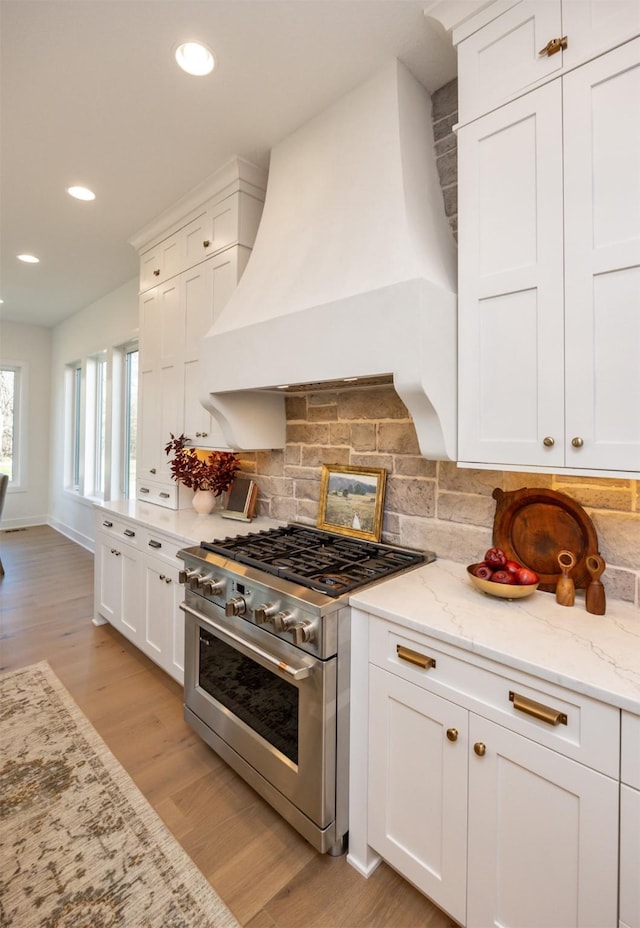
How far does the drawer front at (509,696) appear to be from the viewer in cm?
97

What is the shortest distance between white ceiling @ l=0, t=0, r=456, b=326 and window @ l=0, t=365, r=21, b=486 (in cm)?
395

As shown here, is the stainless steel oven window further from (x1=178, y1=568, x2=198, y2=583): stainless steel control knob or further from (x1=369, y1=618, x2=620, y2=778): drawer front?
(x1=369, y1=618, x2=620, y2=778): drawer front

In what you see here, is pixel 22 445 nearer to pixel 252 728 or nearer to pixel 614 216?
pixel 252 728

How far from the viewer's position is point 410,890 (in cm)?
142

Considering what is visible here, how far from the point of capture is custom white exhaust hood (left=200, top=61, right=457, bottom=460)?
4.86ft

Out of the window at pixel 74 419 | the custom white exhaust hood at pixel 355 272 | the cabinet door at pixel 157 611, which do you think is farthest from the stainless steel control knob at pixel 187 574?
the window at pixel 74 419

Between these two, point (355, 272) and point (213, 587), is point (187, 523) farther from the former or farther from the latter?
point (355, 272)

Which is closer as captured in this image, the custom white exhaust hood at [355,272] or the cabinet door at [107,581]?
the custom white exhaust hood at [355,272]

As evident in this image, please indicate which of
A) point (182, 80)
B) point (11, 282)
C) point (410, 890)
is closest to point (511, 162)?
point (182, 80)

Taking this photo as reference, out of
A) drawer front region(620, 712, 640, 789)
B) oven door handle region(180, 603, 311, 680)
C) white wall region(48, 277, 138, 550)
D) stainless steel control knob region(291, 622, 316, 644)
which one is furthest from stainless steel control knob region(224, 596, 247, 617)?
white wall region(48, 277, 138, 550)

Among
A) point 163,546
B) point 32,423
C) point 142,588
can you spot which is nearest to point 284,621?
point 163,546

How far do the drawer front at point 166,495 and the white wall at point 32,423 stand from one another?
4.15 meters

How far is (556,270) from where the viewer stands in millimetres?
1284

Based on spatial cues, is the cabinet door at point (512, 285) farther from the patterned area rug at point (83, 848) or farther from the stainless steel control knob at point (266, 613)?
the patterned area rug at point (83, 848)
